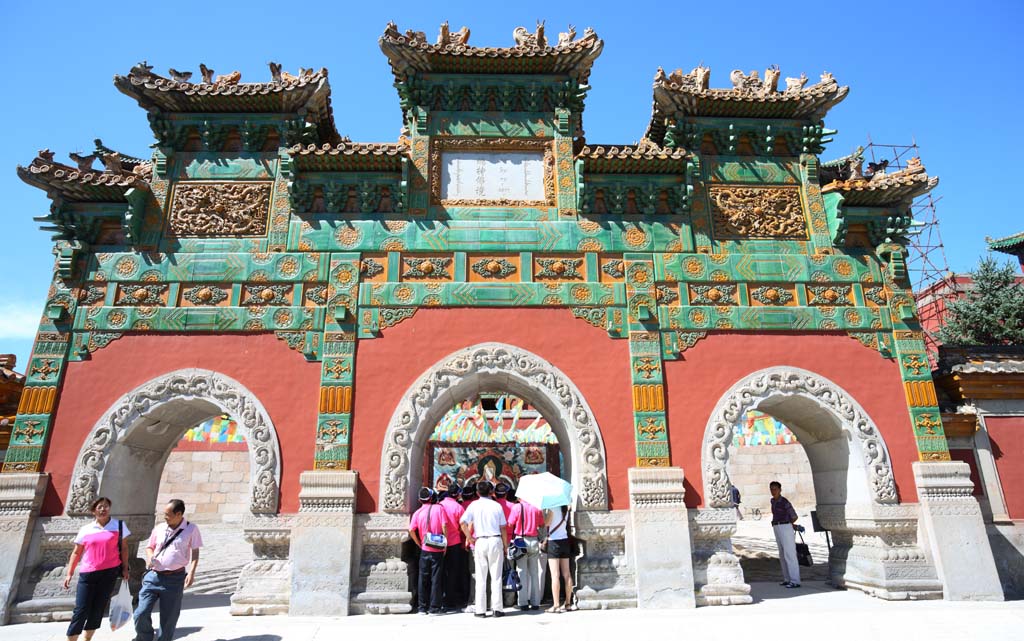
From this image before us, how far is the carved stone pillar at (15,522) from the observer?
727cm

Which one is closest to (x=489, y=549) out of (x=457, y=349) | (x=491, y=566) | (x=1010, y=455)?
(x=491, y=566)

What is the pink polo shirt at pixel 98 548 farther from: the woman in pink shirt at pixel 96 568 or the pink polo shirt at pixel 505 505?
the pink polo shirt at pixel 505 505

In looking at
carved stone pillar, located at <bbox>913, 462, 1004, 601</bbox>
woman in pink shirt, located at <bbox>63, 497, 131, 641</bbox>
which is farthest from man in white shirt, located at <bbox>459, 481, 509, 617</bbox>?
carved stone pillar, located at <bbox>913, 462, 1004, 601</bbox>

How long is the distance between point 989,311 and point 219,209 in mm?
20305

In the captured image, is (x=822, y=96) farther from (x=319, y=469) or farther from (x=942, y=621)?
(x=319, y=469)

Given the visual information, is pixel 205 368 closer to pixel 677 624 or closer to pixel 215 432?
pixel 677 624

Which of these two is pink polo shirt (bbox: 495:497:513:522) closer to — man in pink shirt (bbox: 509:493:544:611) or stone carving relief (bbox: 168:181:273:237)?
man in pink shirt (bbox: 509:493:544:611)

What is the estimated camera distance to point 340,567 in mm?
7426

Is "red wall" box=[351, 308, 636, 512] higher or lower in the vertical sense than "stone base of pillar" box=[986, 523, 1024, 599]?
higher

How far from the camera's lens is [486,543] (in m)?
7.18

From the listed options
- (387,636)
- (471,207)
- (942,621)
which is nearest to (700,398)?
(942,621)

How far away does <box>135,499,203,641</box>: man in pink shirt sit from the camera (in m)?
5.29

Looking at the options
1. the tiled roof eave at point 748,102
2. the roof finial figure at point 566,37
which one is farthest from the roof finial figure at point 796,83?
the roof finial figure at point 566,37

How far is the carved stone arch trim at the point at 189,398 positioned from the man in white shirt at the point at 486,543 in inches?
106
